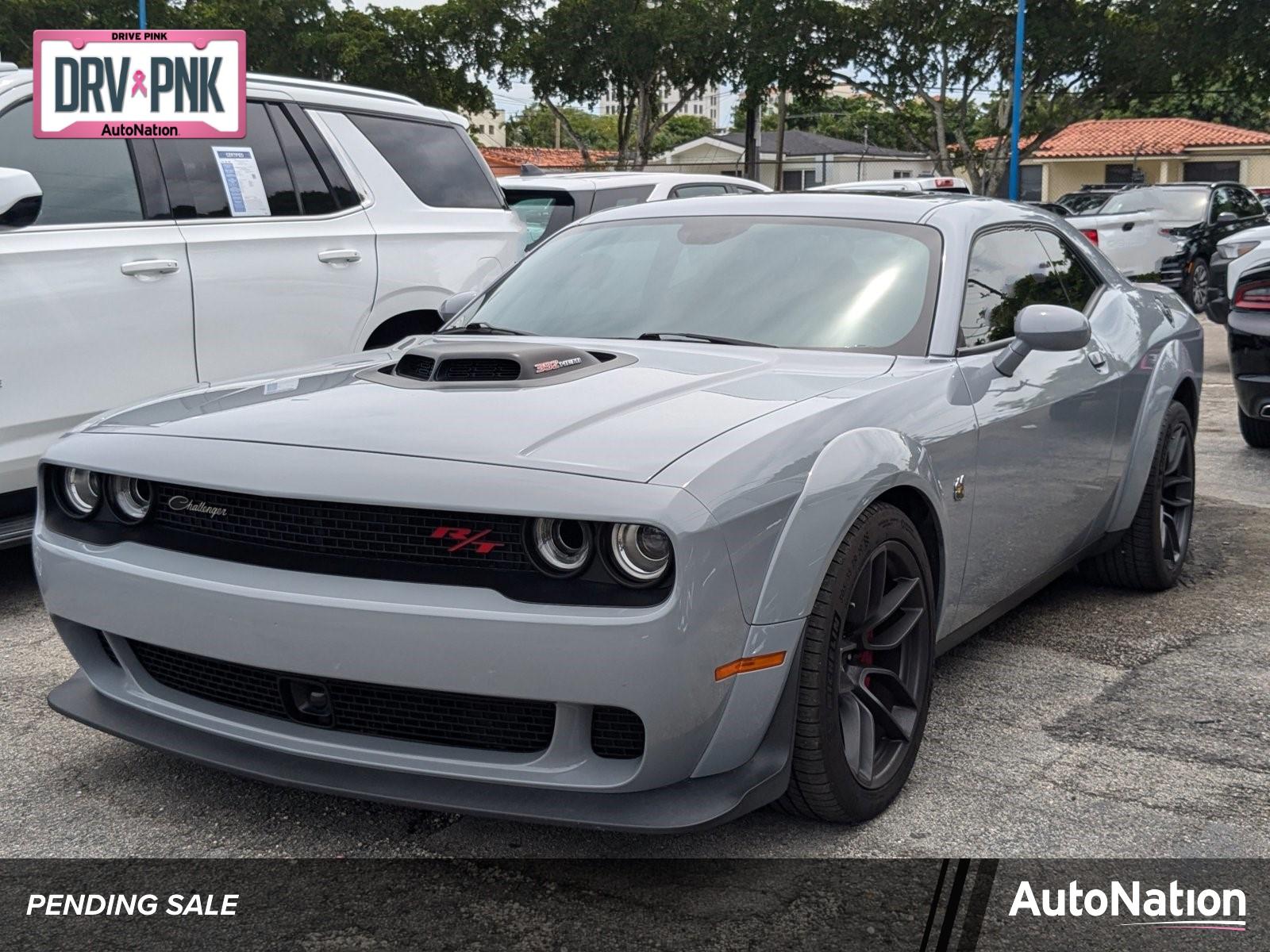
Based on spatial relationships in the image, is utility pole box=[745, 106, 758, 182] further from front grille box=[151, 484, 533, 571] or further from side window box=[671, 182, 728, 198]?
front grille box=[151, 484, 533, 571]

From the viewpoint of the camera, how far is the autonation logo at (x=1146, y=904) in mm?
2740

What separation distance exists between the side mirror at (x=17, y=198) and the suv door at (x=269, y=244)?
720 mm

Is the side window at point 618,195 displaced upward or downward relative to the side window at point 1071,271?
upward

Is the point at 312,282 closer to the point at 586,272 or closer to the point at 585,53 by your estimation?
the point at 586,272

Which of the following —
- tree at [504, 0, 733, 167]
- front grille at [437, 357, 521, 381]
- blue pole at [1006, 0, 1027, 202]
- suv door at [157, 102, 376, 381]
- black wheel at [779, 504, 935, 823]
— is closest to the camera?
black wheel at [779, 504, 935, 823]

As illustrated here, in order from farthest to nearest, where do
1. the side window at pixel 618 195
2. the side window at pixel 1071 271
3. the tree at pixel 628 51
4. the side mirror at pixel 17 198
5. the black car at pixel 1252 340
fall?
the tree at pixel 628 51 → the side window at pixel 618 195 → the black car at pixel 1252 340 → the side window at pixel 1071 271 → the side mirror at pixel 17 198

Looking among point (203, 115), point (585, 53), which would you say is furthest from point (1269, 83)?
point (203, 115)

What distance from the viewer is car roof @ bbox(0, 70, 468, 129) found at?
6105 mm

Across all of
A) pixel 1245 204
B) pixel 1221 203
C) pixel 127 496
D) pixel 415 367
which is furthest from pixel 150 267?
pixel 1245 204

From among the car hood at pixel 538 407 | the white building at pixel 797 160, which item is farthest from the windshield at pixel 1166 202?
the white building at pixel 797 160

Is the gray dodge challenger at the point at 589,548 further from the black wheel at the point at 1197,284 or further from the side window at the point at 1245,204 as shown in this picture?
the side window at the point at 1245,204

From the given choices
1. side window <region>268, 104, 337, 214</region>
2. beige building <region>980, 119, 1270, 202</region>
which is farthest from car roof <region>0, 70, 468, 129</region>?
beige building <region>980, 119, 1270, 202</region>

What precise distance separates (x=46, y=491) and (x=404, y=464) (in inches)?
41.8

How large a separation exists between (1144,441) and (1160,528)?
37cm
